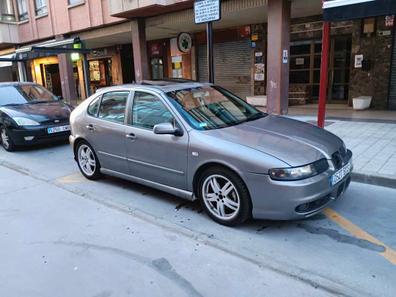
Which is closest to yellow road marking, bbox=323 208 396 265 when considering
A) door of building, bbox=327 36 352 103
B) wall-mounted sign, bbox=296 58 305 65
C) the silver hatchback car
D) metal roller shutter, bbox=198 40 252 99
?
the silver hatchback car

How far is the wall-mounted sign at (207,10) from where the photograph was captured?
6230 mm

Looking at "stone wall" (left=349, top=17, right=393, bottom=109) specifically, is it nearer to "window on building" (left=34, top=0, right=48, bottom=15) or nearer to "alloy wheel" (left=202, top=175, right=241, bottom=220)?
"alloy wheel" (left=202, top=175, right=241, bottom=220)

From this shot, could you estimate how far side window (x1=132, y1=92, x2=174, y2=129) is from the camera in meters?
4.40

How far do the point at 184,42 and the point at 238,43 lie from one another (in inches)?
111

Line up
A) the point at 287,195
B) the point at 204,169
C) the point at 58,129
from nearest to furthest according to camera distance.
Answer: the point at 287,195 → the point at 204,169 → the point at 58,129

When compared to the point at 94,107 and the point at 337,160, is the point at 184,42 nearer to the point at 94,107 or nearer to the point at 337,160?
the point at 94,107

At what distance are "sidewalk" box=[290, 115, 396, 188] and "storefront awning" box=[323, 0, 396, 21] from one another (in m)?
2.37

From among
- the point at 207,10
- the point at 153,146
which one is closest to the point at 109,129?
the point at 153,146

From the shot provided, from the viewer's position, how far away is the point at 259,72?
13.9m

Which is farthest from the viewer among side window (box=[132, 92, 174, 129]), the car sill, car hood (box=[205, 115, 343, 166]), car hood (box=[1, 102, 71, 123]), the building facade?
the building facade

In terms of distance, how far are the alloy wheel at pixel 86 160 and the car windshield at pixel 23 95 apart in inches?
160

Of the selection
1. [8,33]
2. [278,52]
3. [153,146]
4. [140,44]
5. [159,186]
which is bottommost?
[159,186]

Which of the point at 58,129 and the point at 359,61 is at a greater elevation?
the point at 359,61

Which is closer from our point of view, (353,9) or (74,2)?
(353,9)
